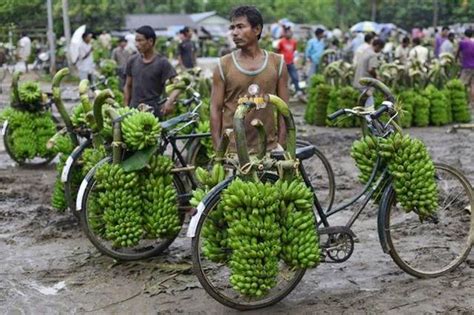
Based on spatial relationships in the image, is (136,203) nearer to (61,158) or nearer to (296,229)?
(296,229)

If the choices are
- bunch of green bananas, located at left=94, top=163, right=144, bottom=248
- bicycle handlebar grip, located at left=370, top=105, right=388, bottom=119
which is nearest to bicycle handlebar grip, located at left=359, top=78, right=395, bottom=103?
bicycle handlebar grip, located at left=370, top=105, right=388, bottom=119

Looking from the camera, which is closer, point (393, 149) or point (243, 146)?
point (243, 146)

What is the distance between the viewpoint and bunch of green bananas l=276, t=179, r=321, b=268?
15.5 ft

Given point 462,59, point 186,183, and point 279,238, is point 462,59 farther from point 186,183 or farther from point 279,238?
point 279,238

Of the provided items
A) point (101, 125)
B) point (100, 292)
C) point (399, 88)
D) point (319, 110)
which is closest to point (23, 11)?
point (319, 110)

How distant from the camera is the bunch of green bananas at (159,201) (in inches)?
229

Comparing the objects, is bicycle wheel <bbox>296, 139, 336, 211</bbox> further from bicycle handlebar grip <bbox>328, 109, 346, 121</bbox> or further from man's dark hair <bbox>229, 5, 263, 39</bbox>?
man's dark hair <bbox>229, 5, 263, 39</bbox>

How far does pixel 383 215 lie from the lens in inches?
212

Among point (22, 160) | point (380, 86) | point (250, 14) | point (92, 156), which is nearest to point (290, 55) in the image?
point (22, 160)

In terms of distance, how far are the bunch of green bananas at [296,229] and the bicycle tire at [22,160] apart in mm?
6072

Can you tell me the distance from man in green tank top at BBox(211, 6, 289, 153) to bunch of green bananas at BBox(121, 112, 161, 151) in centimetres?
56

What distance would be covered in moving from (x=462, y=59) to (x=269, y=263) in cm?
1481

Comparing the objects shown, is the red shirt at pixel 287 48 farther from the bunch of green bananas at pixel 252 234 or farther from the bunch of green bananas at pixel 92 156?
the bunch of green bananas at pixel 252 234

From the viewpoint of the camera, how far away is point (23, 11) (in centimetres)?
1471
